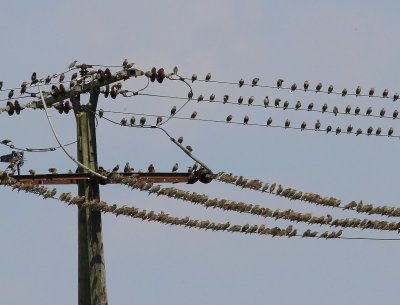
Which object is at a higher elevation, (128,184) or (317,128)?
(317,128)

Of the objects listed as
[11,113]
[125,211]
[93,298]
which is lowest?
[93,298]

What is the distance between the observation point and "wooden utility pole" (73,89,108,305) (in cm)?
2647

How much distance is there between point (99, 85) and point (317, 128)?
417 inches

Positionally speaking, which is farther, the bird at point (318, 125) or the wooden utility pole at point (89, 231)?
the bird at point (318, 125)

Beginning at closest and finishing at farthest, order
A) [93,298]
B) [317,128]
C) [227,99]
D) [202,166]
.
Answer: [93,298]
[202,166]
[227,99]
[317,128]

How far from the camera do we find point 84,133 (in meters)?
27.5

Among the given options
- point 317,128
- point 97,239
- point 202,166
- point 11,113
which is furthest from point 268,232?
point 317,128

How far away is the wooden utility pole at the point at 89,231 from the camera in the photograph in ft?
86.8

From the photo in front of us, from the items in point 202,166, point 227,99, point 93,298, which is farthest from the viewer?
point 227,99

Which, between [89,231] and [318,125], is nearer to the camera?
[89,231]

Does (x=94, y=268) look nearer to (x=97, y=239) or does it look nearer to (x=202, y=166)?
(x=97, y=239)

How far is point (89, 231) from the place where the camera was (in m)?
26.8

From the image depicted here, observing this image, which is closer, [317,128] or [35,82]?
[35,82]

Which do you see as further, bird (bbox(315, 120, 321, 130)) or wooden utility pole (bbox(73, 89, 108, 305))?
bird (bbox(315, 120, 321, 130))
